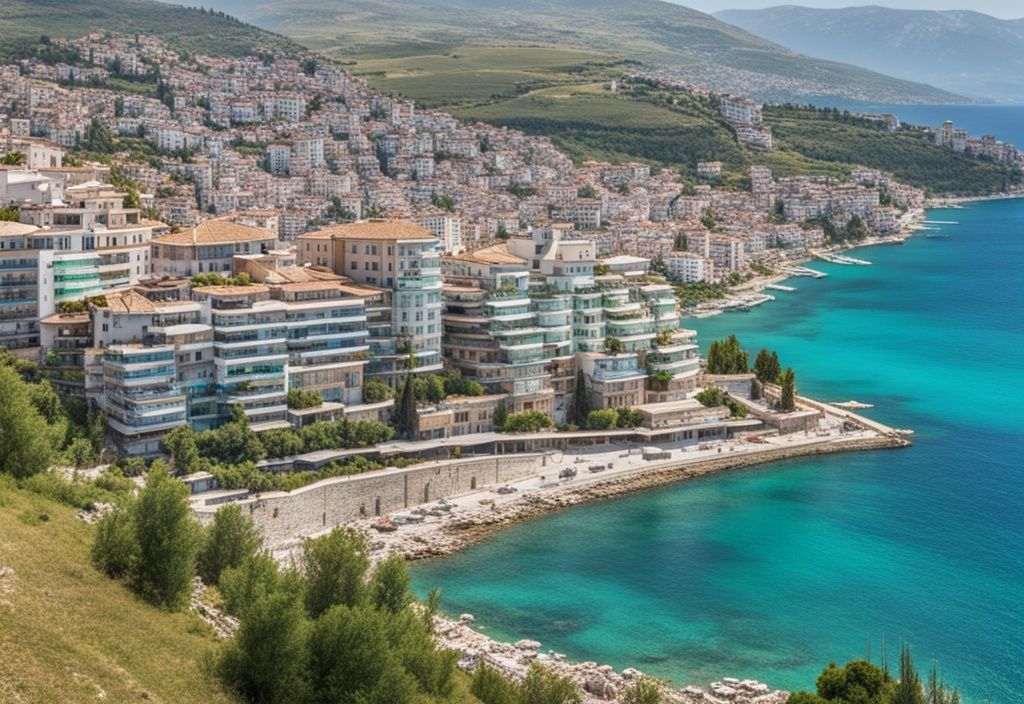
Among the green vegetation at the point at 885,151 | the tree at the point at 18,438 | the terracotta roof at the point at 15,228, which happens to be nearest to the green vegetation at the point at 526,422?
the terracotta roof at the point at 15,228

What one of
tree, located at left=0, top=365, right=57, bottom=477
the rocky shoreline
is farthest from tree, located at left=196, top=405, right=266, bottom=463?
tree, located at left=0, top=365, right=57, bottom=477

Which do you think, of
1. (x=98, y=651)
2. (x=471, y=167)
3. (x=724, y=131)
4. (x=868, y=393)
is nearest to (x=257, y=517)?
(x=98, y=651)

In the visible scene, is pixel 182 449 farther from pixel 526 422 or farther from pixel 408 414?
pixel 526 422

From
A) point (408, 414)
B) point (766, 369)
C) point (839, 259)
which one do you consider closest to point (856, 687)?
point (408, 414)

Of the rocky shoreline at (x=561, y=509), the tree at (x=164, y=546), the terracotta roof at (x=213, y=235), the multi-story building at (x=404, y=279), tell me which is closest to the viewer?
the tree at (x=164, y=546)

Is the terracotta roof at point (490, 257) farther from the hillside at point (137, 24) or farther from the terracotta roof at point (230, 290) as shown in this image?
the hillside at point (137, 24)

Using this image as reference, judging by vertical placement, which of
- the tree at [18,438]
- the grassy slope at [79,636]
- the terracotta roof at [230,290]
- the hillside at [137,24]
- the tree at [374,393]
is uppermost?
the hillside at [137,24]

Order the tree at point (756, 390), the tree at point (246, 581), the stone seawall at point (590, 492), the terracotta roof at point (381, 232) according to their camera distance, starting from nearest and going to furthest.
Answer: the tree at point (246, 581)
the stone seawall at point (590, 492)
the terracotta roof at point (381, 232)
the tree at point (756, 390)

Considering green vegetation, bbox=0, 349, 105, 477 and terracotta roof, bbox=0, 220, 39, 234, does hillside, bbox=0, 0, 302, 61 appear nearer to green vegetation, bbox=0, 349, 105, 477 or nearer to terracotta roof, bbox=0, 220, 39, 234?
terracotta roof, bbox=0, 220, 39, 234
